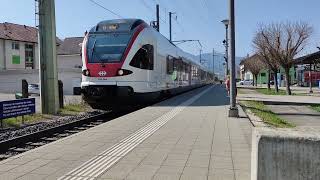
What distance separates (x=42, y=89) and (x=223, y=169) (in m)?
12.4

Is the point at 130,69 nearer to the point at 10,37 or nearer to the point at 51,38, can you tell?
the point at 51,38

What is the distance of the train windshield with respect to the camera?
16.8m

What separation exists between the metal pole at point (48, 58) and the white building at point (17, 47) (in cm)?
4879

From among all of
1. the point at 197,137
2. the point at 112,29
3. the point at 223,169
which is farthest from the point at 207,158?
the point at 112,29

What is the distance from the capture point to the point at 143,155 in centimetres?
767

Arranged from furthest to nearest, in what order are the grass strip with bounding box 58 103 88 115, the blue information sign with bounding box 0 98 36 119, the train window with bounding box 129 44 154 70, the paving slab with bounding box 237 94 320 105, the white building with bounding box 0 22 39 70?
1. the white building with bounding box 0 22 39 70
2. the paving slab with bounding box 237 94 320 105
3. the grass strip with bounding box 58 103 88 115
4. the train window with bounding box 129 44 154 70
5. the blue information sign with bounding box 0 98 36 119

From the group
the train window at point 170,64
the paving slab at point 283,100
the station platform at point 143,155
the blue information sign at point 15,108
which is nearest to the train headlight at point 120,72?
the blue information sign at point 15,108

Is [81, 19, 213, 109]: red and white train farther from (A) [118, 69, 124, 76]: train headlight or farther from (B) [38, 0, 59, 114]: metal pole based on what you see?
(B) [38, 0, 59, 114]: metal pole

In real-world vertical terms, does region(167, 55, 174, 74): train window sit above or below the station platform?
above

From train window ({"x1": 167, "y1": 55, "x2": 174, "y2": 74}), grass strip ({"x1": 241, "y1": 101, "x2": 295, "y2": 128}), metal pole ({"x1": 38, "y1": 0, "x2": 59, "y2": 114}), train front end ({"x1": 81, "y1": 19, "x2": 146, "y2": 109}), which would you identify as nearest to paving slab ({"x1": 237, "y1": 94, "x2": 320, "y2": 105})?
train window ({"x1": 167, "y1": 55, "x2": 174, "y2": 74})

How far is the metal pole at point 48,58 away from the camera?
17.5 meters

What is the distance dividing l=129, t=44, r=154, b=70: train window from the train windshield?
613mm

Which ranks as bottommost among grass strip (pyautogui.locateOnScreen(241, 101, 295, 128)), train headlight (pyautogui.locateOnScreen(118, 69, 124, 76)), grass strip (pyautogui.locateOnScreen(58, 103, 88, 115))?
grass strip (pyautogui.locateOnScreen(241, 101, 295, 128))

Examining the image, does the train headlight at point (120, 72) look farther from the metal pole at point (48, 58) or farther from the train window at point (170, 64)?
the train window at point (170, 64)
